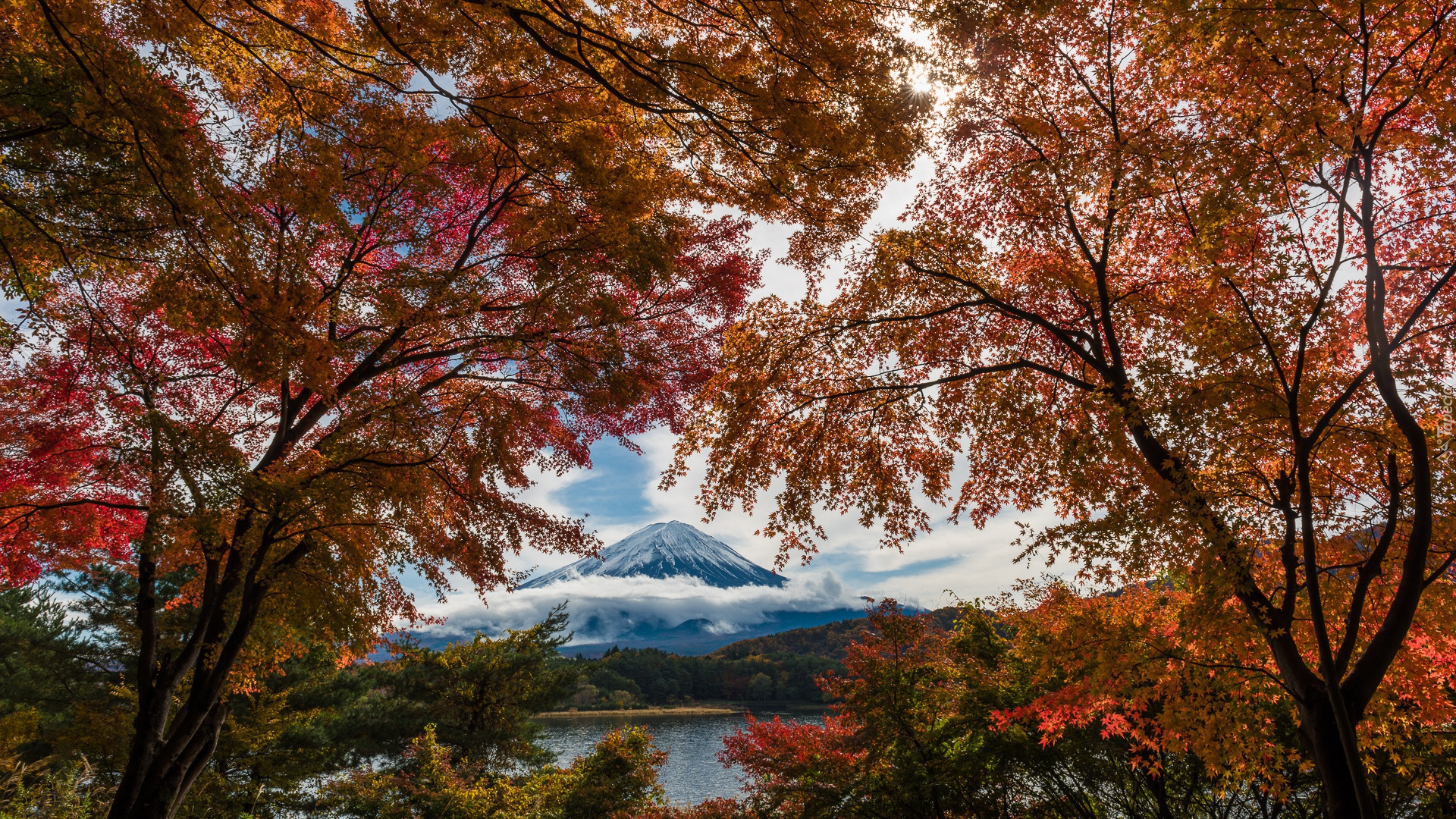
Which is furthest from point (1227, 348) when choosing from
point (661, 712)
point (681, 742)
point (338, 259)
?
point (661, 712)

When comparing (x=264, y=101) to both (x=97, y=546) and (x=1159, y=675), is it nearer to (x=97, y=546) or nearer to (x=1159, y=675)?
(x=97, y=546)

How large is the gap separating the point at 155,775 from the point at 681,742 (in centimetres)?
2687

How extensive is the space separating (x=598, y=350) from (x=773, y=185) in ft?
7.39

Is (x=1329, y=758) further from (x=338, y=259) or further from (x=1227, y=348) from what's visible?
(x=338, y=259)

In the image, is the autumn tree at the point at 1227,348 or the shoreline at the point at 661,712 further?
the shoreline at the point at 661,712

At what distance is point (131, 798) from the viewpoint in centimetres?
446

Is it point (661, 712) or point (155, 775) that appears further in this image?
point (661, 712)

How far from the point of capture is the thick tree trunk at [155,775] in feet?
14.6

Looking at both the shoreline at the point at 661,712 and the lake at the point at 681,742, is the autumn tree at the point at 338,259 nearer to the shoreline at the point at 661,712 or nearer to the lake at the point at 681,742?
the lake at the point at 681,742

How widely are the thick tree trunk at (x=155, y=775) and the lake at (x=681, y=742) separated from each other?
8554 millimetres

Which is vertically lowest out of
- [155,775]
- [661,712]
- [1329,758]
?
[661,712]

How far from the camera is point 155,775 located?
4.56 metres

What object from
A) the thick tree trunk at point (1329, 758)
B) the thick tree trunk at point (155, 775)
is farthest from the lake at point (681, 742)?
the thick tree trunk at point (1329, 758)

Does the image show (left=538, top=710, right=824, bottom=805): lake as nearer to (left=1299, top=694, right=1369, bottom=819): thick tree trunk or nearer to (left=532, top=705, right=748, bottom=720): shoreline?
(left=532, top=705, right=748, bottom=720): shoreline
